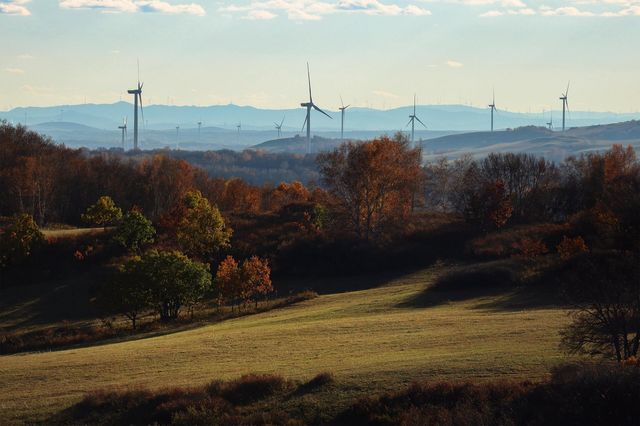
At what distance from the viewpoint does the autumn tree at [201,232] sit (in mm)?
82250

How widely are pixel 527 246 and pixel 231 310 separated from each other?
2731 centimetres

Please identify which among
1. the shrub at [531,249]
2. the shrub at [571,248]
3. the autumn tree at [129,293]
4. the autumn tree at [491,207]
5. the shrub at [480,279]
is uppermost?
the autumn tree at [491,207]

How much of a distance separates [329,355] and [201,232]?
1789 inches

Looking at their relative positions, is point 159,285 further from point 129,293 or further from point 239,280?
point 239,280

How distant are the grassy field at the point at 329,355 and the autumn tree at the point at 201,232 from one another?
27.1 meters

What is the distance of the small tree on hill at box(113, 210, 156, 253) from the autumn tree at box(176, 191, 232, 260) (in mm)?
3992

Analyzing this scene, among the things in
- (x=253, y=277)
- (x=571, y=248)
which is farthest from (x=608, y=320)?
(x=253, y=277)

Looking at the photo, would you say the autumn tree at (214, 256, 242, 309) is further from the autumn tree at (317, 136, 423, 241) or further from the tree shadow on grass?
the autumn tree at (317, 136, 423, 241)

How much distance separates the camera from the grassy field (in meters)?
32.5

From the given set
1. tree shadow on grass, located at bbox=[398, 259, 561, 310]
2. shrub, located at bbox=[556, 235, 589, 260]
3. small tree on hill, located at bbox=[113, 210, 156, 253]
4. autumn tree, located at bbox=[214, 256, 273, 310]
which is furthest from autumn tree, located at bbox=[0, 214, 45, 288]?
shrub, located at bbox=[556, 235, 589, 260]

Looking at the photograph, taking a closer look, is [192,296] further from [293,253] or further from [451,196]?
[451,196]

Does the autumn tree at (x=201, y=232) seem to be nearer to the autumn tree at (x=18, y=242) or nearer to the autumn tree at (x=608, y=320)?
the autumn tree at (x=18, y=242)

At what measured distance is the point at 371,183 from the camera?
303ft

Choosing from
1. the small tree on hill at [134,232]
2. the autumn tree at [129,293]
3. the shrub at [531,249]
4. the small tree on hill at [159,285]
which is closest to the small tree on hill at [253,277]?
the small tree on hill at [159,285]
